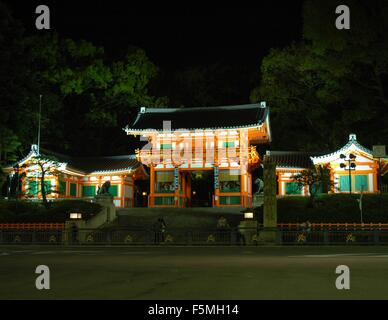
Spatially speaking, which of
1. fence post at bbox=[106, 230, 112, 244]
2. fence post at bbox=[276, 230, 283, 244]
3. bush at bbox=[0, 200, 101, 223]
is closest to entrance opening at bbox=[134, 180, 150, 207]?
bush at bbox=[0, 200, 101, 223]

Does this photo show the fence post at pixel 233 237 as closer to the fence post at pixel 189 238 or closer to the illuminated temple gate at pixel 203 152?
the fence post at pixel 189 238

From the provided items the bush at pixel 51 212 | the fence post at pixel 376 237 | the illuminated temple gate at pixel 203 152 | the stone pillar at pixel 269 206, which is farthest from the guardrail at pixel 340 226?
the illuminated temple gate at pixel 203 152

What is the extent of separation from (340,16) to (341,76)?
12.7ft

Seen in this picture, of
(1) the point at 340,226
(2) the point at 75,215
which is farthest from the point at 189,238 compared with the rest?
(1) the point at 340,226

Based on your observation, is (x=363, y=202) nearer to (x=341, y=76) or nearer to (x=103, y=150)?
(x=341, y=76)

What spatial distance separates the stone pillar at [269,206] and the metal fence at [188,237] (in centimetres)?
32

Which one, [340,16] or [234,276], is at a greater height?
[340,16]

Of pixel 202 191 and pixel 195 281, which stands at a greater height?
pixel 202 191

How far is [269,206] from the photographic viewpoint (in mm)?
26719

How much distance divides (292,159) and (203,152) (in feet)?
25.3

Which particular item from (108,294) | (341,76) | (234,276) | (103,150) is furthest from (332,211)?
(103,150)

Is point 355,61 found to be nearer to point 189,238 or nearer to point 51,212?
point 189,238

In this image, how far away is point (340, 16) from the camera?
88.7ft

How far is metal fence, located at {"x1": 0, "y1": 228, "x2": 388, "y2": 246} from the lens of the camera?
24969mm
